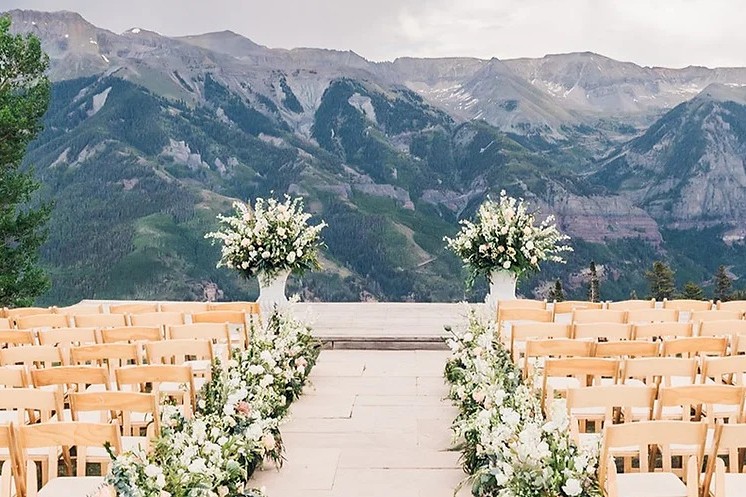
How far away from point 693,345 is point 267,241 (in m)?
4.55

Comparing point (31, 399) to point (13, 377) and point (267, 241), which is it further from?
point (267, 241)

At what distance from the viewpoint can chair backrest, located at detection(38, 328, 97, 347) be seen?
19.9 feet

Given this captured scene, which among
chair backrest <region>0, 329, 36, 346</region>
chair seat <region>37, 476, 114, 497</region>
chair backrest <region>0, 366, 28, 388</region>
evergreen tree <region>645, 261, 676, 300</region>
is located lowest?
evergreen tree <region>645, 261, 676, 300</region>

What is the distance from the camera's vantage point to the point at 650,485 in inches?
145

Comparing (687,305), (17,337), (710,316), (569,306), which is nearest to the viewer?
(17,337)

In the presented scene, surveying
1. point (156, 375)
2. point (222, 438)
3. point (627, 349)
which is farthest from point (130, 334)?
point (627, 349)

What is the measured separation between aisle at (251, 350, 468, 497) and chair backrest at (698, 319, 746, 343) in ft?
6.68

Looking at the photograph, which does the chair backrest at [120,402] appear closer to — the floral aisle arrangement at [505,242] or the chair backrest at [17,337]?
the chair backrest at [17,337]

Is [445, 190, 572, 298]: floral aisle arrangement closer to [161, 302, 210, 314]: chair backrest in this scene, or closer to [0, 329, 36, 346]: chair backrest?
[161, 302, 210, 314]: chair backrest

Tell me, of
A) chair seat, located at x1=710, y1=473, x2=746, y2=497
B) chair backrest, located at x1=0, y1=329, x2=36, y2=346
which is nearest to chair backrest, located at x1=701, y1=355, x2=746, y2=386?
chair seat, located at x1=710, y1=473, x2=746, y2=497

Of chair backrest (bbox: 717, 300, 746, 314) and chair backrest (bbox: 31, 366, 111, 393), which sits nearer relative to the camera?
chair backrest (bbox: 31, 366, 111, 393)

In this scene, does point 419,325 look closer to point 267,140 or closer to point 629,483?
point 629,483

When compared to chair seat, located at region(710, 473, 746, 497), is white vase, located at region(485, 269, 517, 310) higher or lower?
higher

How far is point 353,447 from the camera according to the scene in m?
5.76
